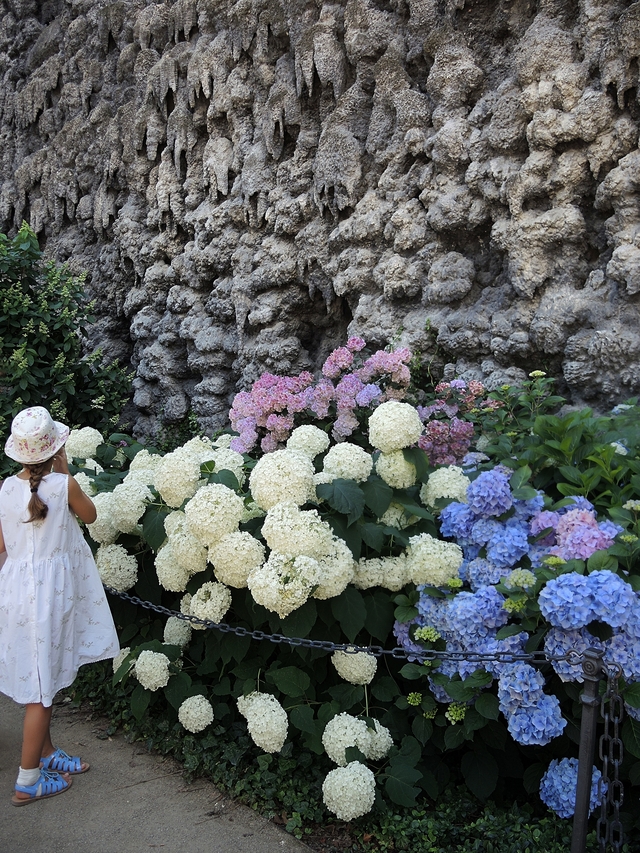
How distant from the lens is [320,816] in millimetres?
2619

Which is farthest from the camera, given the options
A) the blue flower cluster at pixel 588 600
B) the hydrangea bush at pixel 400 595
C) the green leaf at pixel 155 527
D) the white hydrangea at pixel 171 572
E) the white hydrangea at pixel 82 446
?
the white hydrangea at pixel 82 446

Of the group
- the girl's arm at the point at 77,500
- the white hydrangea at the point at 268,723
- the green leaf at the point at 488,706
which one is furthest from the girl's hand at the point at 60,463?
the green leaf at the point at 488,706

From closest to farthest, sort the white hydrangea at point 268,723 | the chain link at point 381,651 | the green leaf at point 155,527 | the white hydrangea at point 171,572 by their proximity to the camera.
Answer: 1. the chain link at point 381,651
2. the white hydrangea at point 268,723
3. the white hydrangea at point 171,572
4. the green leaf at point 155,527

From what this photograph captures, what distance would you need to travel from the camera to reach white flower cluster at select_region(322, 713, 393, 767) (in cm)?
256

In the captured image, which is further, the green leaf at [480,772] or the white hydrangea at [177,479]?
the white hydrangea at [177,479]

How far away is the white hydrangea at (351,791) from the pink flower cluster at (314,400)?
1.83m

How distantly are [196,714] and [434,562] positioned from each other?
1.23 m

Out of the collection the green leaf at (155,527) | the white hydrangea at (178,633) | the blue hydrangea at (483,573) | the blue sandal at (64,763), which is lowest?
the blue sandal at (64,763)

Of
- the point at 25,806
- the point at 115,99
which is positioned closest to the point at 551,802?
the point at 25,806

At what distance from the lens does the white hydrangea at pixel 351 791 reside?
2438mm

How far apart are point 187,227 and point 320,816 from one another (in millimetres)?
5518

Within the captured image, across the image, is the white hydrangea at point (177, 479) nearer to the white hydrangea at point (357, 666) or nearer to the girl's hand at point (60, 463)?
the girl's hand at point (60, 463)

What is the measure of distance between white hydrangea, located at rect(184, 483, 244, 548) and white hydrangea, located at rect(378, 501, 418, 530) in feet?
1.96

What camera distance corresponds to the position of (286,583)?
2459mm
